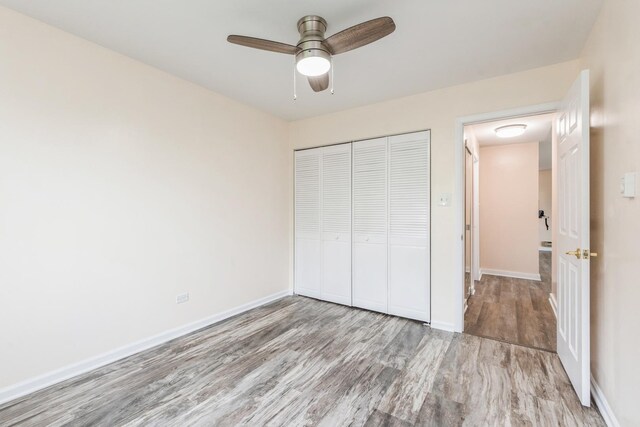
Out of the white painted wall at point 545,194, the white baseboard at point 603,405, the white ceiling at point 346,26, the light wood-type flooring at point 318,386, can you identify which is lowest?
the light wood-type flooring at point 318,386

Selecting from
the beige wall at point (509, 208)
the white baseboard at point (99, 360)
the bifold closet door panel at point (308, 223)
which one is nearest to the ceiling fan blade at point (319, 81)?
the bifold closet door panel at point (308, 223)

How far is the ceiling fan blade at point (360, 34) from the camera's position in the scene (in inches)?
63.3

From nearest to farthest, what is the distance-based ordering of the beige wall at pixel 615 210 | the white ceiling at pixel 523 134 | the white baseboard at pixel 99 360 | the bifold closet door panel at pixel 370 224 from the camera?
the beige wall at pixel 615 210, the white baseboard at pixel 99 360, the bifold closet door panel at pixel 370 224, the white ceiling at pixel 523 134

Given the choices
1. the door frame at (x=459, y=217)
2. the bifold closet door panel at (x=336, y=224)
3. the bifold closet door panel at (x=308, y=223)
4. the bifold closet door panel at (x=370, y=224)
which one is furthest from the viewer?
the bifold closet door panel at (x=308, y=223)

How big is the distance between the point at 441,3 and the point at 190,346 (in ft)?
10.9

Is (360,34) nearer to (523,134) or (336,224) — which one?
(336,224)

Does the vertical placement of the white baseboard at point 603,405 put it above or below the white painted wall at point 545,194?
below

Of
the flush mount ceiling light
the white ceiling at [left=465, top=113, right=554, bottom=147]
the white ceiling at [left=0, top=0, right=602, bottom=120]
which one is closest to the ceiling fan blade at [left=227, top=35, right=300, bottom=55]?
the white ceiling at [left=0, top=0, right=602, bottom=120]

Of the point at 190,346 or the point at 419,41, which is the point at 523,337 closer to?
the point at 419,41

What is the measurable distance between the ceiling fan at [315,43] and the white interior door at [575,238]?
1.39 meters

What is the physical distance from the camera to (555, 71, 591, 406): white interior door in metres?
1.81

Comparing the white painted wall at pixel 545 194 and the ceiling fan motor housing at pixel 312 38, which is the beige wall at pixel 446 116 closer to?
the ceiling fan motor housing at pixel 312 38

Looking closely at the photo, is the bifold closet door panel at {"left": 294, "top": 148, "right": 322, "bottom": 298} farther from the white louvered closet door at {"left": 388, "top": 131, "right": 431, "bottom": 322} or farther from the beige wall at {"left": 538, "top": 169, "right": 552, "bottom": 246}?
the beige wall at {"left": 538, "top": 169, "right": 552, "bottom": 246}

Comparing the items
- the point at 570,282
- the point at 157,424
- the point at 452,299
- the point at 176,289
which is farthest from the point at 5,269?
the point at 570,282
